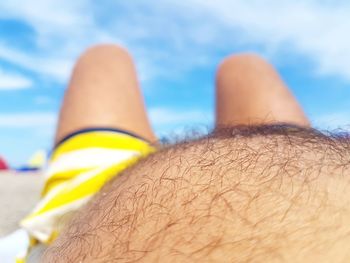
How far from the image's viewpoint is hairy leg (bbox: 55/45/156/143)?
3.59ft

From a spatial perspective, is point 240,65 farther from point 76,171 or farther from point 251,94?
point 76,171

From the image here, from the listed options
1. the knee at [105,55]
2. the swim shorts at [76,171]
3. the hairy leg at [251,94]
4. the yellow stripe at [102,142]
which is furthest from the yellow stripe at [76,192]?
the knee at [105,55]

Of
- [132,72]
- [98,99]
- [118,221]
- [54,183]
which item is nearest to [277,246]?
[118,221]

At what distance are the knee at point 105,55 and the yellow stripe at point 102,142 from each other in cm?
27

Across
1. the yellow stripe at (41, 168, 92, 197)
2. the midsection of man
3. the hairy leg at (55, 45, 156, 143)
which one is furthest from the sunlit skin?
the hairy leg at (55, 45, 156, 143)

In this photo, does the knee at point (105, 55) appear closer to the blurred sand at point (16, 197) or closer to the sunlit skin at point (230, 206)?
the blurred sand at point (16, 197)

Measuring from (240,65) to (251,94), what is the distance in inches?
6.0

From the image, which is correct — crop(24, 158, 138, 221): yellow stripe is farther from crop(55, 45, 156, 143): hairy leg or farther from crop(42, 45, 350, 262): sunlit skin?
crop(42, 45, 350, 262): sunlit skin

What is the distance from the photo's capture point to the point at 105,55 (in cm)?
130

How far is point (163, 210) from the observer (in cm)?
43

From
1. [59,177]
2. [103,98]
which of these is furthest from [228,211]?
[103,98]

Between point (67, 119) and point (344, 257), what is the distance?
86 centimetres

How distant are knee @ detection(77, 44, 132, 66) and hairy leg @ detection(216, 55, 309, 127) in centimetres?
26

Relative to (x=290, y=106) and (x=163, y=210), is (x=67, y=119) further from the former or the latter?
(x=163, y=210)
